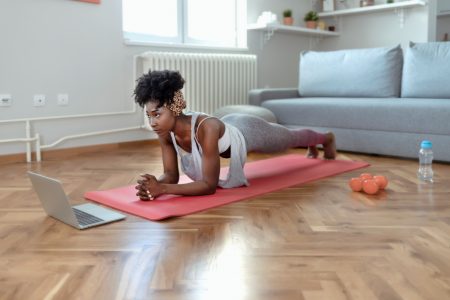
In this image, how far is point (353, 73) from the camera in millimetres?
3885

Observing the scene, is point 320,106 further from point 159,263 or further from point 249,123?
point 159,263

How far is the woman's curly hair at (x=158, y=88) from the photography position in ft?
6.55

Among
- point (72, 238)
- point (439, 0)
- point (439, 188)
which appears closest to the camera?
point (72, 238)

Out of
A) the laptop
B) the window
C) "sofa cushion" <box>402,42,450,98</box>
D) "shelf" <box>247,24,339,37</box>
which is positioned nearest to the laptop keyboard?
the laptop

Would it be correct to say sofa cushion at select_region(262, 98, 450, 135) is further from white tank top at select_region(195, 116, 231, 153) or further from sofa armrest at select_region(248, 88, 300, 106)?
white tank top at select_region(195, 116, 231, 153)

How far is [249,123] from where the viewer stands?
251 centimetres

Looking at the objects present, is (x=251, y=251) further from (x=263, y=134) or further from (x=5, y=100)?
(x=5, y=100)

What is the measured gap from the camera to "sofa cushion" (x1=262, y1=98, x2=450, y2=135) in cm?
304

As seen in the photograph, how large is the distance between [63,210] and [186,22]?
2.95 m

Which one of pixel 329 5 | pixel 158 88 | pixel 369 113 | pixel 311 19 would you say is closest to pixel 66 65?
pixel 158 88

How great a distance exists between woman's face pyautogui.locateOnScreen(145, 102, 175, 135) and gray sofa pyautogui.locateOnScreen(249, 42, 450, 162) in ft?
5.73

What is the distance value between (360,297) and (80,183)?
177 cm

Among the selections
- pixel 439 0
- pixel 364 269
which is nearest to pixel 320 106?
pixel 364 269

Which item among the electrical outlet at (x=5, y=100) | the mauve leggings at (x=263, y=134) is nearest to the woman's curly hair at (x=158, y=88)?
the mauve leggings at (x=263, y=134)
